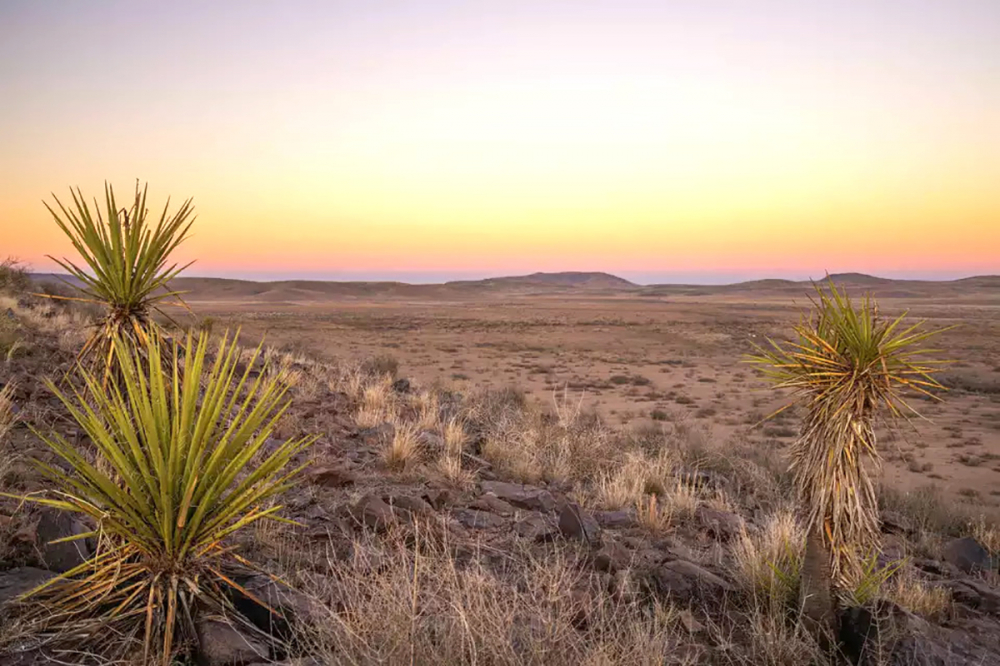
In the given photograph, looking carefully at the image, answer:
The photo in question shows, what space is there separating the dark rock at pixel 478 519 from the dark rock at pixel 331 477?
3.63 feet

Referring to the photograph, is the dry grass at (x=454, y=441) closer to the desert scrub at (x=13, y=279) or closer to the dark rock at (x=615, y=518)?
the dark rock at (x=615, y=518)

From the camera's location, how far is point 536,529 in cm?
507

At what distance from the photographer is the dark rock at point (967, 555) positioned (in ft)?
18.8

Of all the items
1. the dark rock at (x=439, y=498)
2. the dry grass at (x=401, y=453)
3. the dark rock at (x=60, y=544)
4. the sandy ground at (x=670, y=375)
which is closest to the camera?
the dark rock at (x=60, y=544)

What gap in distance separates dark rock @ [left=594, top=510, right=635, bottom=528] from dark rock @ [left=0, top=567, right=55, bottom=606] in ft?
13.3

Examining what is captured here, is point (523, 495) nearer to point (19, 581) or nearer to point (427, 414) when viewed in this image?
point (427, 414)

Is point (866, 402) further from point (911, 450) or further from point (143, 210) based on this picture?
point (911, 450)

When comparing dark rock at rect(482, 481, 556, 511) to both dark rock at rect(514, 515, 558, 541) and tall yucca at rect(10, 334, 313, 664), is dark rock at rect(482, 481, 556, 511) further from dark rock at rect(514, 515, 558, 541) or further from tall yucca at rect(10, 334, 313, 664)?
tall yucca at rect(10, 334, 313, 664)

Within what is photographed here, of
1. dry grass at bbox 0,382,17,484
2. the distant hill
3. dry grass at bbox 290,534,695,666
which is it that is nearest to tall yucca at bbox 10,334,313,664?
dry grass at bbox 290,534,695,666

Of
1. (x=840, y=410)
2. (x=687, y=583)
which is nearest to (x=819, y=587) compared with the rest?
(x=687, y=583)

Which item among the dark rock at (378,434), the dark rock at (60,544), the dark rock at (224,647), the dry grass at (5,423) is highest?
the dry grass at (5,423)

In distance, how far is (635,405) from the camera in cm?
1659

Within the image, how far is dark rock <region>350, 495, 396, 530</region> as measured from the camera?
459 cm

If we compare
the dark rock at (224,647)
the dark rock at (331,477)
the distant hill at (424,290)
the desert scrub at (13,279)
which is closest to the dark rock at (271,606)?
the dark rock at (224,647)
